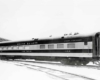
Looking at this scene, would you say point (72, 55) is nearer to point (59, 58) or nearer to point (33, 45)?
point (59, 58)

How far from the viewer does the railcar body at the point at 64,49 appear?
1473cm

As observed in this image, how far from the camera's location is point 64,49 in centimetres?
1667

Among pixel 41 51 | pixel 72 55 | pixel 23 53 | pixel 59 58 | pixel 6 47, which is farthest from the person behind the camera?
pixel 6 47

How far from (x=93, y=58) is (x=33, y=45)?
9314mm

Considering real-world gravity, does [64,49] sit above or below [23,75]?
above

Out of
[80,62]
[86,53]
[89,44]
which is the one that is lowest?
[80,62]

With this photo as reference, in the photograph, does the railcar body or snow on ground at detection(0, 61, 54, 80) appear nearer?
snow on ground at detection(0, 61, 54, 80)

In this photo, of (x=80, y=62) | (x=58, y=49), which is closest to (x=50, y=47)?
(x=58, y=49)

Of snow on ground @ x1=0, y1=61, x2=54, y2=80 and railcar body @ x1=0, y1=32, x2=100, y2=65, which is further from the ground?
railcar body @ x1=0, y1=32, x2=100, y2=65

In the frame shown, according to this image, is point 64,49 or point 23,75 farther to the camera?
point 64,49

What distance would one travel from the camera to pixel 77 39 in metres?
15.9

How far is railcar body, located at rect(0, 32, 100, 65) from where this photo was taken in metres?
14.7

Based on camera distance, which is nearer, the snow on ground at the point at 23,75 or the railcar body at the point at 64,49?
the snow on ground at the point at 23,75

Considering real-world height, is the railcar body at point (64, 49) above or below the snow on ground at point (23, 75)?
above
